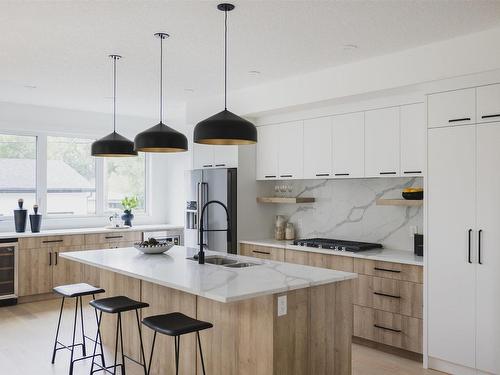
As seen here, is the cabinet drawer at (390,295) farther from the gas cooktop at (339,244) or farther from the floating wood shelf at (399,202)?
the floating wood shelf at (399,202)

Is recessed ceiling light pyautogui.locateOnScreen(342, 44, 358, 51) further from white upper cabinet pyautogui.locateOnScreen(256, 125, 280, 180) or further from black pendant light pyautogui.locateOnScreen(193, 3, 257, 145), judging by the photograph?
white upper cabinet pyautogui.locateOnScreen(256, 125, 280, 180)

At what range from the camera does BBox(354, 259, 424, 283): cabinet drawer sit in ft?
13.5

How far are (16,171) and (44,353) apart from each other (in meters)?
3.33

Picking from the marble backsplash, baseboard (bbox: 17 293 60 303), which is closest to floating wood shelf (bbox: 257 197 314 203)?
the marble backsplash

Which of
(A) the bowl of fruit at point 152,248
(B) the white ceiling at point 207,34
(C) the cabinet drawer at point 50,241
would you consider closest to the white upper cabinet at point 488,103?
(B) the white ceiling at point 207,34

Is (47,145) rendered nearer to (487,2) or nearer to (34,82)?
(34,82)

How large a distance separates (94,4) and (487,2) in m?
2.55

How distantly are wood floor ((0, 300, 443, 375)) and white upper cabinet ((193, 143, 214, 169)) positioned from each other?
226 centimetres

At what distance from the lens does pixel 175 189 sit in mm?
8070

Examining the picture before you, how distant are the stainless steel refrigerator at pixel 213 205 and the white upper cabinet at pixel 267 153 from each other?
1.28 ft

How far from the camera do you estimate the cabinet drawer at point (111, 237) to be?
668cm

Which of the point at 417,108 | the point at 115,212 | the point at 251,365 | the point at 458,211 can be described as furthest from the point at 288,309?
the point at 115,212

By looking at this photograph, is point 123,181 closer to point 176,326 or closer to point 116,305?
point 116,305

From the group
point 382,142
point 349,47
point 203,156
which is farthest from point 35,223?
point 349,47
